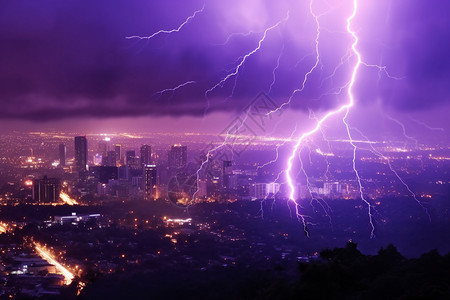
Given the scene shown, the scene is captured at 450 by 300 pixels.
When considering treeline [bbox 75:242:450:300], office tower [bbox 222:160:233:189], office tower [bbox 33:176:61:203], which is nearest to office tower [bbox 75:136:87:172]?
office tower [bbox 33:176:61:203]

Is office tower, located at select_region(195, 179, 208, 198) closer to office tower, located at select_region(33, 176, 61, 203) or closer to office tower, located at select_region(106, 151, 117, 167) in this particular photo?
office tower, located at select_region(33, 176, 61, 203)

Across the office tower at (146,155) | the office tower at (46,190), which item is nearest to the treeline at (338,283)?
the office tower at (46,190)

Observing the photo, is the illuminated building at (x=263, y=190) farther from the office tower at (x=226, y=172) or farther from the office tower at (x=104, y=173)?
the office tower at (x=104, y=173)

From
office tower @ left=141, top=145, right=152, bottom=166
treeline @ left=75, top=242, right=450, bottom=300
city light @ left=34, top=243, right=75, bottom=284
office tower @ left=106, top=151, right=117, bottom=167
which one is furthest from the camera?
office tower @ left=106, top=151, right=117, bottom=167

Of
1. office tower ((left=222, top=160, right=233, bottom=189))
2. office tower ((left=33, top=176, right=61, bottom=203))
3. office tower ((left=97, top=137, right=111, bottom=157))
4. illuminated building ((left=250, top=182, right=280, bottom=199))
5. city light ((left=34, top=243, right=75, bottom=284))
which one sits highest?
office tower ((left=97, top=137, right=111, bottom=157))

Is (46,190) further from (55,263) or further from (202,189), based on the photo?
(55,263)

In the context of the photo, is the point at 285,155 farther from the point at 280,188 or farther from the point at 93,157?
the point at 93,157

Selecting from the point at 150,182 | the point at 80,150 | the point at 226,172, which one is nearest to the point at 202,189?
the point at 226,172
